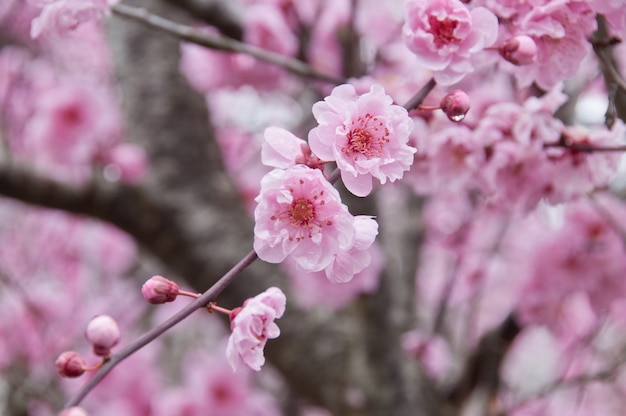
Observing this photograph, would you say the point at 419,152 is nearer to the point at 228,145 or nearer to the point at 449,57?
the point at 449,57

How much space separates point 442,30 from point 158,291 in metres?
0.42

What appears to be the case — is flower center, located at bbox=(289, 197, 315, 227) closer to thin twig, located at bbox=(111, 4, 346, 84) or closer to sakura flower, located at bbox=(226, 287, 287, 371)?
sakura flower, located at bbox=(226, 287, 287, 371)

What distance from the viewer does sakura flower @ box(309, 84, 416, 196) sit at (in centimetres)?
58

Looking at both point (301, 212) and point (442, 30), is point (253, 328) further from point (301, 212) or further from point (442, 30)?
point (442, 30)

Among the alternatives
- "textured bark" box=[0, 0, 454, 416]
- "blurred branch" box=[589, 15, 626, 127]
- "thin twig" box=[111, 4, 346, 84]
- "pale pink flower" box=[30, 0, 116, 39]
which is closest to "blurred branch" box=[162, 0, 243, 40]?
"textured bark" box=[0, 0, 454, 416]

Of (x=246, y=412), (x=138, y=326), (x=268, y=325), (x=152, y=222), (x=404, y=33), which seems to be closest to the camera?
(x=268, y=325)

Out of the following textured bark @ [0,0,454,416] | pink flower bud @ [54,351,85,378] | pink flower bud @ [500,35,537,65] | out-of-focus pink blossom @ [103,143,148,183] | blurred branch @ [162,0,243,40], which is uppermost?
pink flower bud @ [500,35,537,65]

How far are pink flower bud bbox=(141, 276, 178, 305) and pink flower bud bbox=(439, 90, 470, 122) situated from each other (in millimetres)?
344

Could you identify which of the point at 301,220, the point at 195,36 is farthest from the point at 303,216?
the point at 195,36

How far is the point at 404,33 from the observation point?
0.71 m

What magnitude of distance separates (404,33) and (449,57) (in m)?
0.06

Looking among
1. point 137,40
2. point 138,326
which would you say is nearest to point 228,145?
point 138,326

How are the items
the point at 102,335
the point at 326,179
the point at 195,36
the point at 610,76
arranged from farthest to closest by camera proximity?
the point at 195,36 < the point at 610,76 < the point at 102,335 < the point at 326,179

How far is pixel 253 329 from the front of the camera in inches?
23.4
